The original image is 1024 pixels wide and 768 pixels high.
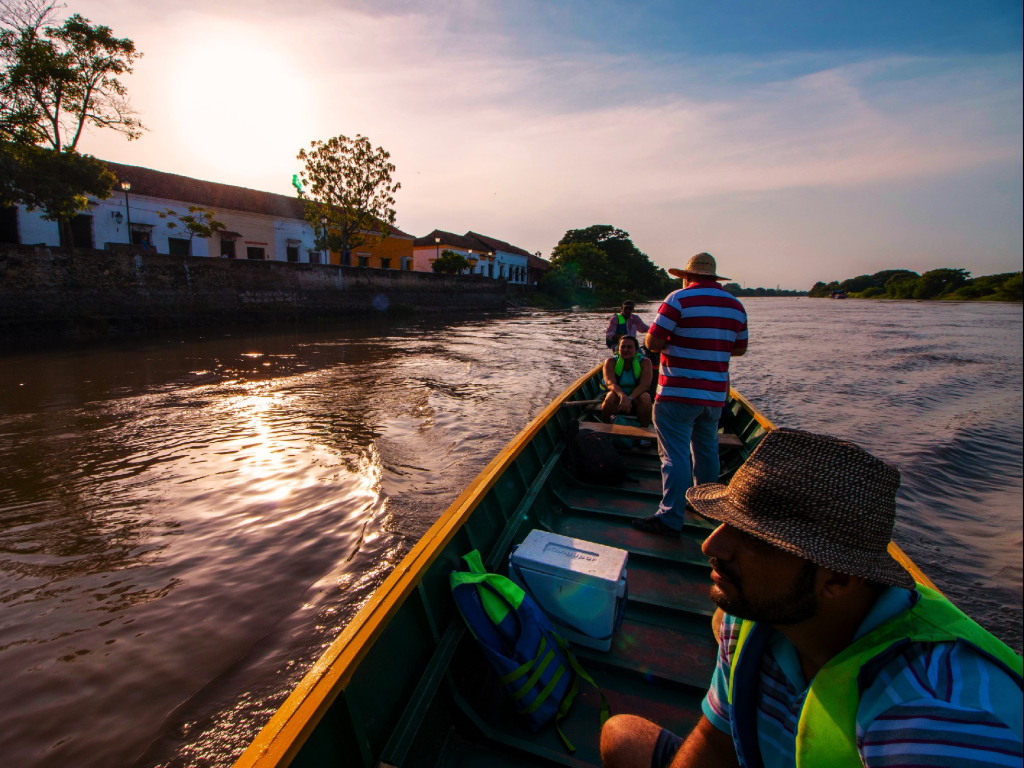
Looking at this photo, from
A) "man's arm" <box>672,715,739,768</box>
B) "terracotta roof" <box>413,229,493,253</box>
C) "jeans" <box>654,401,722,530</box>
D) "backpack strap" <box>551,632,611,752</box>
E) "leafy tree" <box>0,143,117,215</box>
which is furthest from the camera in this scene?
"terracotta roof" <box>413,229,493,253</box>

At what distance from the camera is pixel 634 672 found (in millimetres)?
2473

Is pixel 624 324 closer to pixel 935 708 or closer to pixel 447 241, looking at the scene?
pixel 935 708

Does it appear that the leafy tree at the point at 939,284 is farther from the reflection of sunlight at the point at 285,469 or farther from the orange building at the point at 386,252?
the reflection of sunlight at the point at 285,469

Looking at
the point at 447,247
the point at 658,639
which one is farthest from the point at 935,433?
the point at 447,247

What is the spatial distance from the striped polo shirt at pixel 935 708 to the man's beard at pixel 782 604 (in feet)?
0.35

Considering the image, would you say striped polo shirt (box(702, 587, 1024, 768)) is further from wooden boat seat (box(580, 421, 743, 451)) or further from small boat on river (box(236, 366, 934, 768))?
wooden boat seat (box(580, 421, 743, 451))

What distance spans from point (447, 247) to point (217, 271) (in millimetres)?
28219

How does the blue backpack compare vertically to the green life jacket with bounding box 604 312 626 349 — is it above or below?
below

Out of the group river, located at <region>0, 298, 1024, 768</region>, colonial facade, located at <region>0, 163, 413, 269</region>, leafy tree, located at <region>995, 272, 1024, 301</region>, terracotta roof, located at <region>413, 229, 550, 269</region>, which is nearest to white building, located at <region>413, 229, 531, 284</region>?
terracotta roof, located at <region>413, 229, 550, 269</region>

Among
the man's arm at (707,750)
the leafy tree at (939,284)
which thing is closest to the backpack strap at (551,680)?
the man's arm at (707,750)

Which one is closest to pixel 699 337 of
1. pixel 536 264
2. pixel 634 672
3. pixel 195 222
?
pixel 634 672

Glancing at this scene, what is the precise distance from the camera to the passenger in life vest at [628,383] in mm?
5777

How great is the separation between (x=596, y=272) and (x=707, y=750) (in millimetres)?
60713

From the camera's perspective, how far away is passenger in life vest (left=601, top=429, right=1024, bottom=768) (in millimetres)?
840
